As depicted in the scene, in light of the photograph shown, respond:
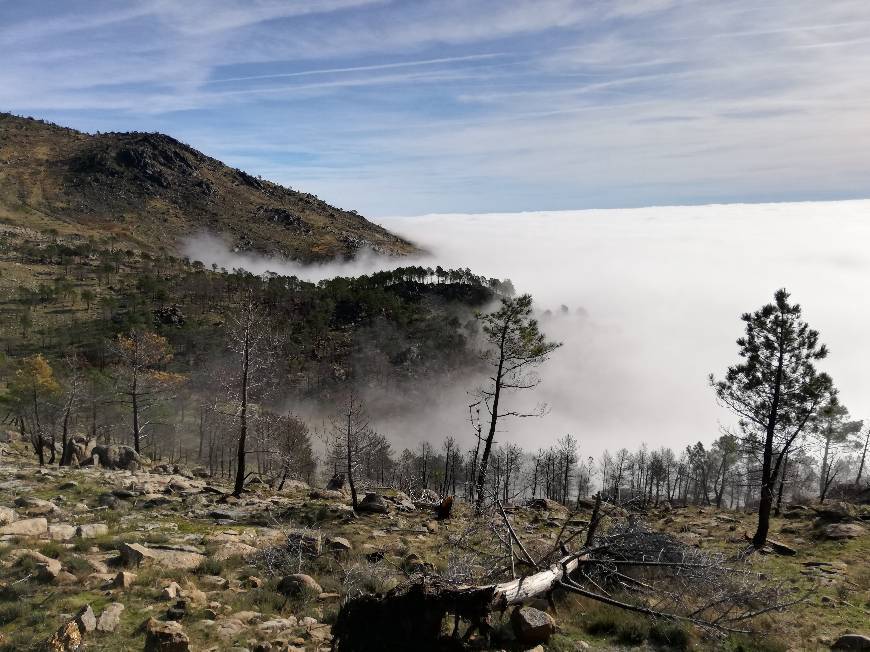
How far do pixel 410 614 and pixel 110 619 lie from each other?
5.15 meters

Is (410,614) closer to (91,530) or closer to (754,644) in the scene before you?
(754,644)

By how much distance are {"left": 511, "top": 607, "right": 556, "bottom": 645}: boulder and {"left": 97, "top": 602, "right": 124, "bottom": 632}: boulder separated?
6.66m

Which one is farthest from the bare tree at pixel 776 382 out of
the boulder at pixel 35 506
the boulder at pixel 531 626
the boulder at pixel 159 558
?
the boulder at pixel 35 506

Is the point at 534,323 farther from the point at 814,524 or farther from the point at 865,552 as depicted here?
the point at 814,524

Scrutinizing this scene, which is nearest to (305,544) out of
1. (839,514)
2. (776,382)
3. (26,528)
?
(26,528)

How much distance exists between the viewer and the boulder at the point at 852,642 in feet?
33.4

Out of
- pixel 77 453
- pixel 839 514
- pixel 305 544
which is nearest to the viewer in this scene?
pixel 305 544

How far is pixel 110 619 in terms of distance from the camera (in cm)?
851

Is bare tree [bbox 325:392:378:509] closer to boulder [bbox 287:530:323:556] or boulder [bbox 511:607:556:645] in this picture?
boulder [bbox 287:530:323:556]

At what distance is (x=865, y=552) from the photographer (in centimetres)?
1964

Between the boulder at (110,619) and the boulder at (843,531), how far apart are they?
26767 millimetres

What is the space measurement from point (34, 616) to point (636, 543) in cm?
1191

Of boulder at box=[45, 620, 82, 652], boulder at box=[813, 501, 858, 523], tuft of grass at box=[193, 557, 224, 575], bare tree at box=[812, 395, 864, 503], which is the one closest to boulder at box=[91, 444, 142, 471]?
tuft of grass at box=[193, 557, 224, 575]

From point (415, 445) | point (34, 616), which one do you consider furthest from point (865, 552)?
point (415, 445)
